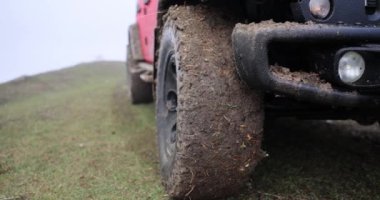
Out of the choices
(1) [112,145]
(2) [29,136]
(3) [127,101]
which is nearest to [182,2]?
(1) [112,145]

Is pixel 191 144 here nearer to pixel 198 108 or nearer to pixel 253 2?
pixel 198 108

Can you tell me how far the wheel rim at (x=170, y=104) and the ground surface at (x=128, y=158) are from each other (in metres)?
0.27

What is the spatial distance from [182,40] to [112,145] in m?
1.86

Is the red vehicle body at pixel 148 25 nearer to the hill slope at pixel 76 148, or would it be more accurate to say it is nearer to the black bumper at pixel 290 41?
the hill slope at pixel 76 148

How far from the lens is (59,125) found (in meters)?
4.88

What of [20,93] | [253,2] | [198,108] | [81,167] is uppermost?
[253,2]

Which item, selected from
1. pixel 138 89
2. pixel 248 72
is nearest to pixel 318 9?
pixel 248 72

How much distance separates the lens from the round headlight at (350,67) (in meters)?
1.94

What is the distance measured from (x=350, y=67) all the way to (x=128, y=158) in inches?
77.8

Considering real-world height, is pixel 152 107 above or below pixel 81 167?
below

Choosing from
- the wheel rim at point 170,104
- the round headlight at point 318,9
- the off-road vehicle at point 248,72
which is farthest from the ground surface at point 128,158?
the round headlight at point 318,9

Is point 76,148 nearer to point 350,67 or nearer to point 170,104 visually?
point 170,104

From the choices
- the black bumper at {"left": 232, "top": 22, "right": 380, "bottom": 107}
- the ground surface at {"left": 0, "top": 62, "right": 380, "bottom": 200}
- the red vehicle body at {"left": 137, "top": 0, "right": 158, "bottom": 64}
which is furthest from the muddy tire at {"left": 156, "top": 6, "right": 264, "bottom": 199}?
the red vehicle body at {"left": 137, "top": 0, "right": 158, "bottom": 64}

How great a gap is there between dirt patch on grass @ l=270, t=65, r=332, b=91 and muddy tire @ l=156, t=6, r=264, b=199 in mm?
203
